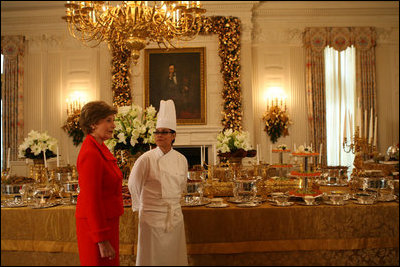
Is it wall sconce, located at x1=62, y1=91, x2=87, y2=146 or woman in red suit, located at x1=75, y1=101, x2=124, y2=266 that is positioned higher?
wall sconce, located at x1=62, y1=91, x2=87, y2=146

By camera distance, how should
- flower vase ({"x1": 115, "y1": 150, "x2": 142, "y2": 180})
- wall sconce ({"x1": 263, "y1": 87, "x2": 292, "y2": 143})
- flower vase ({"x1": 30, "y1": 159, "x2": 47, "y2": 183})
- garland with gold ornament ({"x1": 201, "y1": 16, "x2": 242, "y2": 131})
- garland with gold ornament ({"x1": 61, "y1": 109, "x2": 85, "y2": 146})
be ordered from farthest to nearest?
garland with gold ornament ({"x1": 61, "y1": 109, "x2": 85, "y2": 146}) < wall sconce ({"x1": 263, "y1": 87, "x2": 292, "y2": 143}) < garland with gold ornament ({"x1": 201, "y1": 16, "x2": 242, "y2": 131}) < flower vase ({"x1": 30, "y1": 159, "x2": 47, "y2": 183}) < flower vase ({"x1": 115, "y1": 150, "x2": 142, "y2": 180})

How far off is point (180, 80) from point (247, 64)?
1626 millimetres

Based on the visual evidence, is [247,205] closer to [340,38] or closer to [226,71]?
[226,71]

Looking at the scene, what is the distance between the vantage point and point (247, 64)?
26.9 feet

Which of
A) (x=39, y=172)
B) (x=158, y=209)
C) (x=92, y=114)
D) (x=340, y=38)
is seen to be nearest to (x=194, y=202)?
(x=158, y=209)

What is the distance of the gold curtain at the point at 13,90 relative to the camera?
855cm

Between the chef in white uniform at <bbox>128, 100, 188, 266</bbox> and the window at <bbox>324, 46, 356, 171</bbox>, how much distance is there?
22.8ft

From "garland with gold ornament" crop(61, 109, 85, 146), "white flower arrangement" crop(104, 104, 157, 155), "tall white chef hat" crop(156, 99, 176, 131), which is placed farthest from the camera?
"garland with gold ornament" crop(61, 109, 85, 146)

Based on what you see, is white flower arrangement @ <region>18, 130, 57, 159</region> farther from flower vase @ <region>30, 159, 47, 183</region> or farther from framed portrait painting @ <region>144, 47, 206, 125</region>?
framed portrait painting @ <region>144, 47, 206, 125</region>

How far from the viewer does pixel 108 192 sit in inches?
84.4

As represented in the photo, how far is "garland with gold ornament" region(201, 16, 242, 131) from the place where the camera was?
8.03m

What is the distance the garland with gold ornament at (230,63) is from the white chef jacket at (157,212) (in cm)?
576

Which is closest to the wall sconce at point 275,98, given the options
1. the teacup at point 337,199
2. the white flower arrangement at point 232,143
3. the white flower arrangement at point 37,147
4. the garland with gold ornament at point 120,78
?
the garland with gold ornament at point 120,78

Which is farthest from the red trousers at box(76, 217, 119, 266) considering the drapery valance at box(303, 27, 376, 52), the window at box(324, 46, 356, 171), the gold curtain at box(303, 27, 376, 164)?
A: the drapery valance at box(303, 27, 376, 52)
